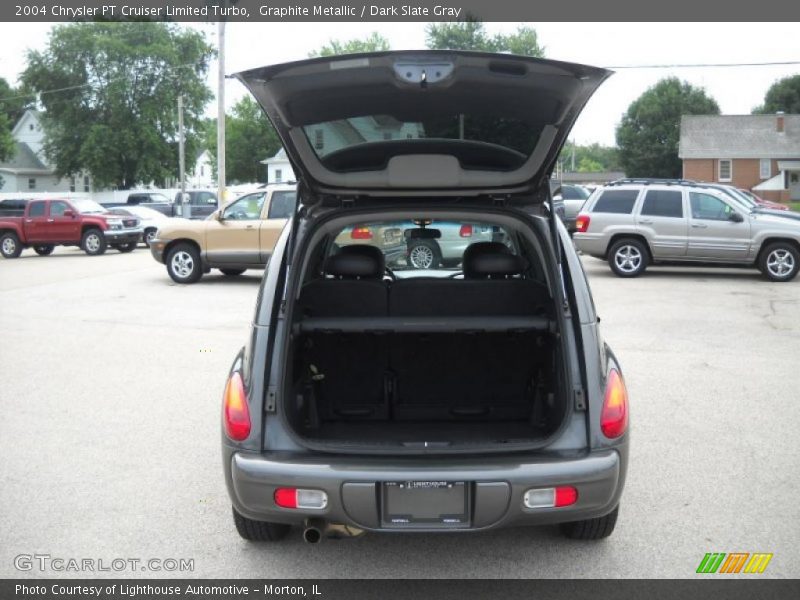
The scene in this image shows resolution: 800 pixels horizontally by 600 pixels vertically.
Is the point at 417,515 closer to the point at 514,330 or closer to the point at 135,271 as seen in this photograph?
the point at 514,330

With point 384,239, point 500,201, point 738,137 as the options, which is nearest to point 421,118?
point 500,201

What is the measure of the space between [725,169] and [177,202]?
4505 centimetres

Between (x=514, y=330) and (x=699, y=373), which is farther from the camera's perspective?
(x=699, y=373)

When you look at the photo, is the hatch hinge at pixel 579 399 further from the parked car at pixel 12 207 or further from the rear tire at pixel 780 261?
the parked car at pixel 12 207

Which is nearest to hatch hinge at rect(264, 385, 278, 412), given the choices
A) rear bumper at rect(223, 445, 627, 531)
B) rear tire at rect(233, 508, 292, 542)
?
rear bumper at rect(223, 445, 627, 531)

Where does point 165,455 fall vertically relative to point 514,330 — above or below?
below

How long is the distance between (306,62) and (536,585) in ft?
7.86

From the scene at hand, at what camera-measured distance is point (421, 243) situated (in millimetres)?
6262

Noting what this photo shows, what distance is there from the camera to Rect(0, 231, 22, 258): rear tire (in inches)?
999

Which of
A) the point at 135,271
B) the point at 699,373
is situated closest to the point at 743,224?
the point at 699,373

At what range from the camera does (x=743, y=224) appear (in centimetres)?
1584

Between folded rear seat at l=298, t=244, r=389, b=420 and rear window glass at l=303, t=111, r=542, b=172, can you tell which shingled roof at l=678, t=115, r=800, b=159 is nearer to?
folded rear seat at l=298, t=244, r=389, b=420

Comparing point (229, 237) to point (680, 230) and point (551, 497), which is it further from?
point (551, 497)

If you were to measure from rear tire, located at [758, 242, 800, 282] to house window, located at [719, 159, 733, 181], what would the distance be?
2167 inches
